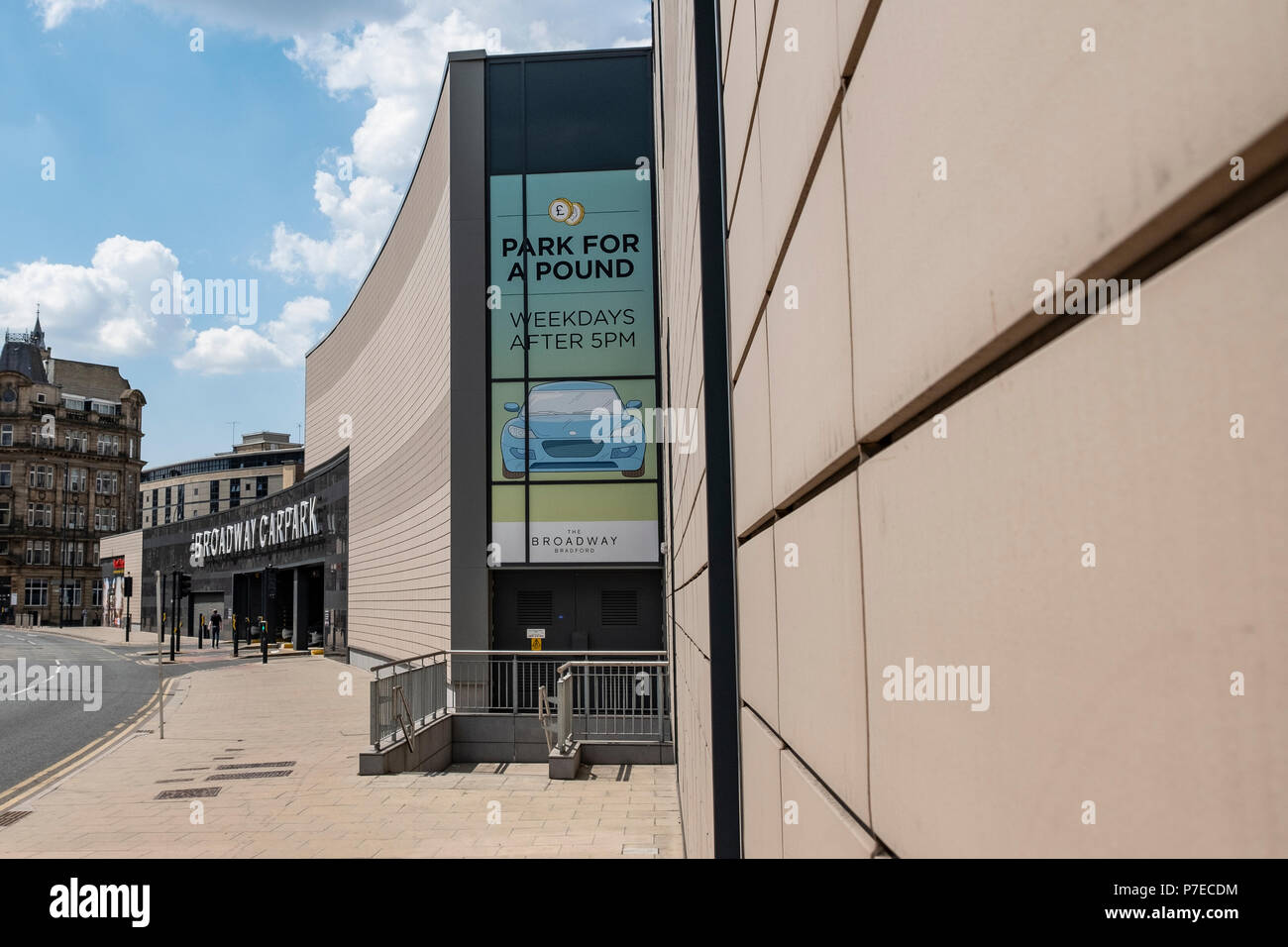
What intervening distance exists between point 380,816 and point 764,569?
8.68 metres

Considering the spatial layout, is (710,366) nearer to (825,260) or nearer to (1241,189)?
(825,260)

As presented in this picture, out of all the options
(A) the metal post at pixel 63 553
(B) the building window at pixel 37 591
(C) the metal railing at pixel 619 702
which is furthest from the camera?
(A) the metal post at pixel 63 553

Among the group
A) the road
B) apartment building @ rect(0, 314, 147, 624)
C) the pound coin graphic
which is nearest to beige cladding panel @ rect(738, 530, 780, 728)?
the road

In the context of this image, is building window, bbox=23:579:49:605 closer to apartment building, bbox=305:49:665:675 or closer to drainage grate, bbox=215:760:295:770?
apartment building, bbox=305:49:665:675

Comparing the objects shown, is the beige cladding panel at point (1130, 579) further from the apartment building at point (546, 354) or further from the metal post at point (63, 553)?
the metal post at point (63, 553)

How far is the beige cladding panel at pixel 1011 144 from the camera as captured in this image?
0.59 meters

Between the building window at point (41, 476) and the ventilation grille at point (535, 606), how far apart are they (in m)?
96.6

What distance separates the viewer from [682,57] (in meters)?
5.50

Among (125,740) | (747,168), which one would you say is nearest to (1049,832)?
(747,168)

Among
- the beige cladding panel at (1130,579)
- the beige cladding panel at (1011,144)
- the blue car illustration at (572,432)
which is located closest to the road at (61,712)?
the blue car illustration at (572,432)

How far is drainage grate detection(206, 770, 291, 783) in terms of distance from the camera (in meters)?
12.6

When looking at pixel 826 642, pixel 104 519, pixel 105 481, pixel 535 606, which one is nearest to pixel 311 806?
pixel 535 606

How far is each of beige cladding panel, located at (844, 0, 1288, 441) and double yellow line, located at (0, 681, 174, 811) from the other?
13.1m

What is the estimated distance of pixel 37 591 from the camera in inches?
3735
